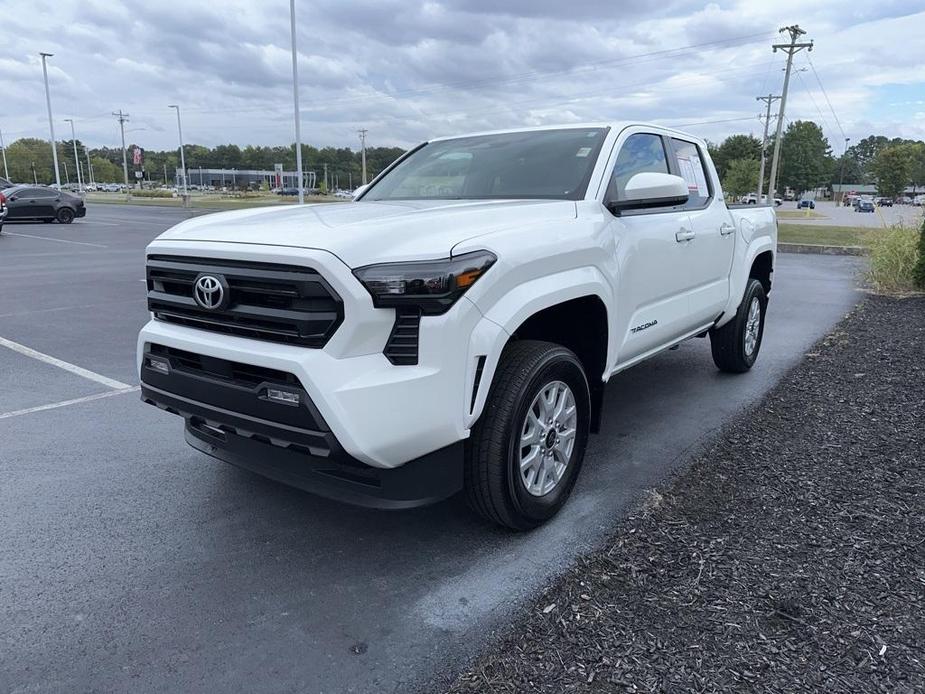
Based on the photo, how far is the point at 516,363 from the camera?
9.94ft

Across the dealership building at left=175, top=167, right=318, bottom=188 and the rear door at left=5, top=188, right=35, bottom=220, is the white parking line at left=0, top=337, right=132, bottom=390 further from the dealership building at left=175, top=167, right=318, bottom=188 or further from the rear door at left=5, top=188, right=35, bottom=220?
the dealership building at left=175, top=167, right=318, bottom=188

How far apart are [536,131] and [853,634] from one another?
10.7 ft

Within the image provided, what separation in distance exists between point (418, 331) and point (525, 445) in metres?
0.82

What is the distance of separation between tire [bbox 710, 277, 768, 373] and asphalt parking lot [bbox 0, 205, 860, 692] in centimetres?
49

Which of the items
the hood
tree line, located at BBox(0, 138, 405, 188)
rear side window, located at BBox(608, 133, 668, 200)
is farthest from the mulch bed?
tree line, located at BBox(0, 138, 405, 188)

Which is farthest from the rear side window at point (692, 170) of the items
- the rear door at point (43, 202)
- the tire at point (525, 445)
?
the rear door at point (43, 202)

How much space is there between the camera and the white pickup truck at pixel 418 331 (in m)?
2.57

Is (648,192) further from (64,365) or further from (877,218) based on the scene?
(877,218)

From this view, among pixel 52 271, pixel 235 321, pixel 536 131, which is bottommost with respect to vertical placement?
pixel 52 271

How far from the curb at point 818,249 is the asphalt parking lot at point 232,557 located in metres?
13.5

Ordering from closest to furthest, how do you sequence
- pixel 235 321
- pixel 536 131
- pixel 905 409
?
pixel 235 321 → pixel 536 131 → pixel 905 409

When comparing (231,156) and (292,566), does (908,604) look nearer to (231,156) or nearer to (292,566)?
(292,566)

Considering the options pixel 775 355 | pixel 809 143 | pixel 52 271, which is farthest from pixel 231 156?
pixel 775 355

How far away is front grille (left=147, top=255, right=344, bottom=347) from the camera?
2.60 m
